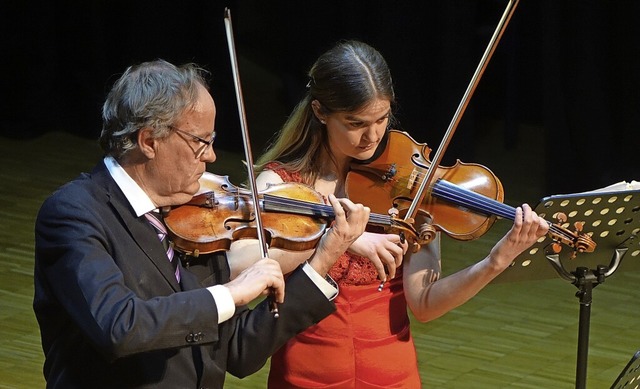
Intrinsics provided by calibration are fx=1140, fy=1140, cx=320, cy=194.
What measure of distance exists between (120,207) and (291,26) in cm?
543

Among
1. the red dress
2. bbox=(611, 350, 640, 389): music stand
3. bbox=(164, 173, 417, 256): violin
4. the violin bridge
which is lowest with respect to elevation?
the red dress

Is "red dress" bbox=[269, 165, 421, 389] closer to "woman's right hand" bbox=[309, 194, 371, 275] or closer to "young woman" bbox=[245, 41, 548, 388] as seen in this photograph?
"young woman" bbox=[245, 41, 548, 388]

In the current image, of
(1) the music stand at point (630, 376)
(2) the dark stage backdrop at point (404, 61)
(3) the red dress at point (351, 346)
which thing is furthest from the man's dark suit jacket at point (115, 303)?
(2) the dark stage backdrop at point (404, 61)

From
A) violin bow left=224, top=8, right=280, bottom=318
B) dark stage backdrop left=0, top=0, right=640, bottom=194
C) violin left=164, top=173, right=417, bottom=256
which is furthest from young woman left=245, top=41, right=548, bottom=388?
dark stage backdrop left=0, top=0, right=640, bottom=194

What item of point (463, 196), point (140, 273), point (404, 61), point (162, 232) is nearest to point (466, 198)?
point (463, 196)

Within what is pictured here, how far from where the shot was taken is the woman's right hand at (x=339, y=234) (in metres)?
2.28

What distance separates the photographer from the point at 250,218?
8.05 ft

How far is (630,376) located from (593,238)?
46 centimetres

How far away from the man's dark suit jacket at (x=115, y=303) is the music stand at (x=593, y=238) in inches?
24.4

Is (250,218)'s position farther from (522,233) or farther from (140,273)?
(522,233)

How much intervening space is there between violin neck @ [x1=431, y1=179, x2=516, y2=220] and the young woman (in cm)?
12

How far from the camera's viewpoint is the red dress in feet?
8.86

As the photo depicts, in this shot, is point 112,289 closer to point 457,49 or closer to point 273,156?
point 273,156

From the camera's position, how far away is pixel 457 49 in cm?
642
